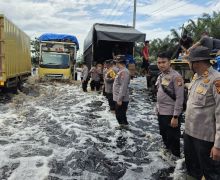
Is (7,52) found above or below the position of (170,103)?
above

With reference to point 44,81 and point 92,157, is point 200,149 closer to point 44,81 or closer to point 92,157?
point 92,157

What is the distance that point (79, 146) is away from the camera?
282 inches

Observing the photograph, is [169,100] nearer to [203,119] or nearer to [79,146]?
[203,119]

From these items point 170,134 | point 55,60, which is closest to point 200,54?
point 170,134

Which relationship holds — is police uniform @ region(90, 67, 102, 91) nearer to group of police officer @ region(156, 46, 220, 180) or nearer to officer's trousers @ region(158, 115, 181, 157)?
officer's trousers @ region(158, 115, 181, 157)

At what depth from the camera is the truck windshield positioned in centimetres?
2284

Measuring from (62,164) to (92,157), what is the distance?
2.22 ft

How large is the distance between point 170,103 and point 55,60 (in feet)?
58.9

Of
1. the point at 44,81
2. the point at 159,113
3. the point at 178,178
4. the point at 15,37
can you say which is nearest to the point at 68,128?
the point at 159,113

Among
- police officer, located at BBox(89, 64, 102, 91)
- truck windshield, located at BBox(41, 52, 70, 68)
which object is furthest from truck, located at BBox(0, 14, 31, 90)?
truck windshield, located at BBox(41, 52, 70, 68)

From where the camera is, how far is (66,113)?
37.4ft

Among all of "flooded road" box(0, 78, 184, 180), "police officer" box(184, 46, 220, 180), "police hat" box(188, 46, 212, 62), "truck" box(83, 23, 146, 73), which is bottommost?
"flooded road" box(0, 78, 184, 180)

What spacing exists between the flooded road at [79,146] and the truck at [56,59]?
10.4 metres

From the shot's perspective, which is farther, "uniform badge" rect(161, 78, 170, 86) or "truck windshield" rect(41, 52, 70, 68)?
"truck windshield" rect(41, 52, 70, 68)
